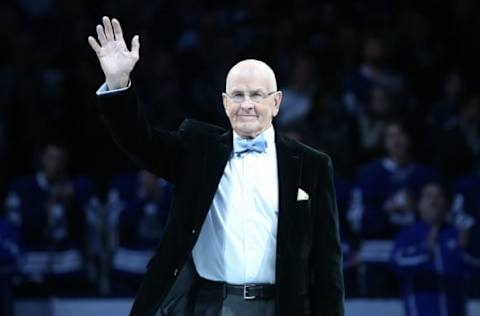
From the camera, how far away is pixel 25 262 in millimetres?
8742

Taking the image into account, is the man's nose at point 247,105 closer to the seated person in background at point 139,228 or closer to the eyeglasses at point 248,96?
the eyeglasses at point 248,96

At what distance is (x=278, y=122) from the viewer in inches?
384

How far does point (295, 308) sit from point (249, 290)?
18 centimetres

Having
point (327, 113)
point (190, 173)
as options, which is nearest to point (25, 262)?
point (327, 113)

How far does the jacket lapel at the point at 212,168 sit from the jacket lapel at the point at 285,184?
195mm

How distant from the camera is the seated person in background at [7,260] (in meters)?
8.30

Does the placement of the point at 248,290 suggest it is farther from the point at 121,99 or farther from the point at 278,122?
the point at 278,122

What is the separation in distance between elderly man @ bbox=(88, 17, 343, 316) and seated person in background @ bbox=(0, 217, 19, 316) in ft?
12.7

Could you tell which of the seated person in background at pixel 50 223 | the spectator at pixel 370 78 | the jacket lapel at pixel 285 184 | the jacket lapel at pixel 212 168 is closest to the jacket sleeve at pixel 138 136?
the jacket lapel at pixel 212 168

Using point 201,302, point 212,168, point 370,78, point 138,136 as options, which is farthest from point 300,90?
point 138,136

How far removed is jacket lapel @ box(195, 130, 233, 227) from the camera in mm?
4570

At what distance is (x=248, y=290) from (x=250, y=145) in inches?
20.9

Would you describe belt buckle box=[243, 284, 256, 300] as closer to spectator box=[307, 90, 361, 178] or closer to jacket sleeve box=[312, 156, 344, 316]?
jacket sleeve box=[312, 156, 344, 316]

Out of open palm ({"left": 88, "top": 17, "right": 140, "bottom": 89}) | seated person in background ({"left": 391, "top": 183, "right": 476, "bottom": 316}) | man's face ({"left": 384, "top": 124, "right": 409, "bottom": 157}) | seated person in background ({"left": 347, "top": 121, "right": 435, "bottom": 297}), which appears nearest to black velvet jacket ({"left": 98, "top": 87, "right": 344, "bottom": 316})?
open palm ({"left": 88, "top": 17, "right": 140, "bottom": 89})
